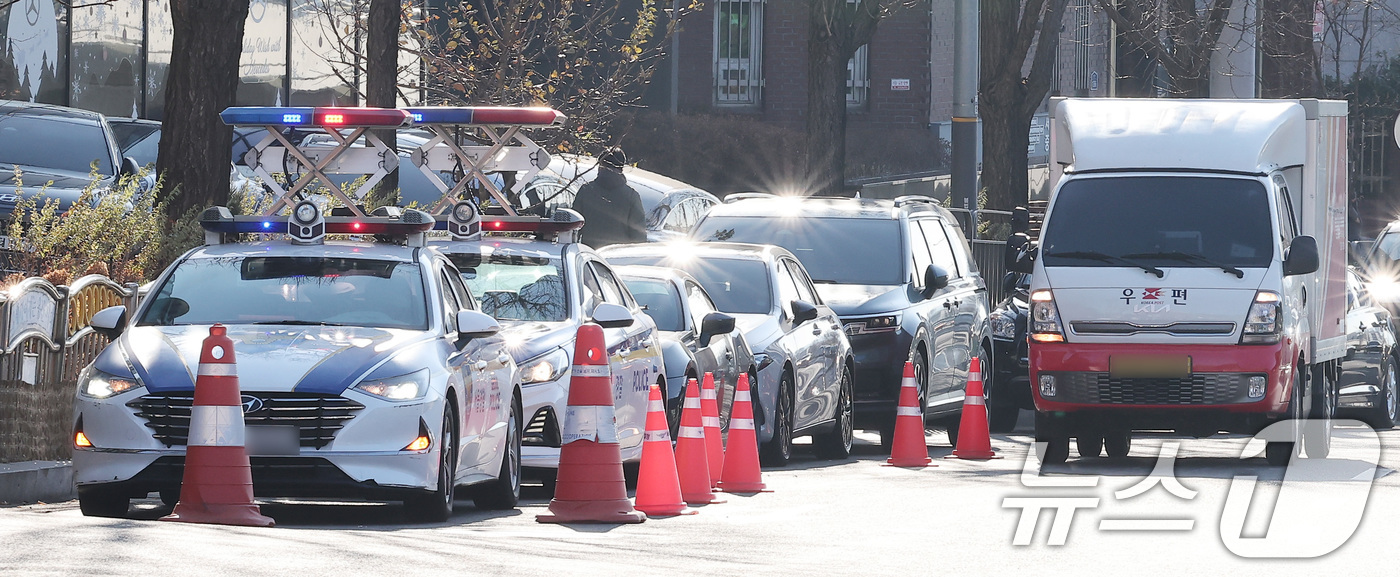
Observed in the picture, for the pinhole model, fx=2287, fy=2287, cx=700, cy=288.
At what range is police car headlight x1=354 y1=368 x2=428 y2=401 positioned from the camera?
34.5ft

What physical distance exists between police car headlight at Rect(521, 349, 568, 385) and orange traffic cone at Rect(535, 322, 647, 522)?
5.17 ft

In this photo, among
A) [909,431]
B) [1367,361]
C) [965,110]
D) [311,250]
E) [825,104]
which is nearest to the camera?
[311,250]

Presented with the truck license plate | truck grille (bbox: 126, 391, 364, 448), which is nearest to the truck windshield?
the truck license plate

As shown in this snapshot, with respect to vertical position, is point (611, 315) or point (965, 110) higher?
point (965, 110)

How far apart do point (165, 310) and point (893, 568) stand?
4207 mm

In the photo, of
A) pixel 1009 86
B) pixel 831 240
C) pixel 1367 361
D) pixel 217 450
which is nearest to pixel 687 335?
pixel 831 240

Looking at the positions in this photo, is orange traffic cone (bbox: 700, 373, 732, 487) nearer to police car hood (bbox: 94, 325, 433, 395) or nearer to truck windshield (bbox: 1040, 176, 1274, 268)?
police car hood (bbox: 94, 325, 433, 395)

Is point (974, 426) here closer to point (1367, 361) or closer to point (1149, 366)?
point (1149, 366)

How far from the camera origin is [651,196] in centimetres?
2778

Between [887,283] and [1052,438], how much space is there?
2.71 m

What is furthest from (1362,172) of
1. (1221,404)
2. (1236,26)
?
(1221,404)

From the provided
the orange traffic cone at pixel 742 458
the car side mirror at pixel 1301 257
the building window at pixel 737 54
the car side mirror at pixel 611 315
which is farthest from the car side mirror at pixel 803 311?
the building window at pixel 737 54

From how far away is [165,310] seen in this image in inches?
453

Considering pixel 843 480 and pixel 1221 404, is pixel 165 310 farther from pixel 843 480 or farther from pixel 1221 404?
pixel 1221 404
